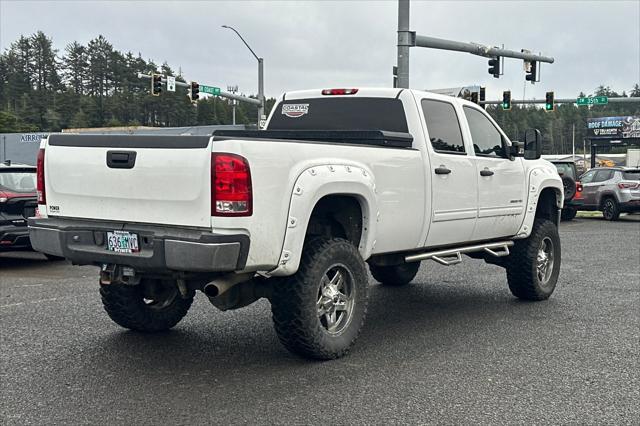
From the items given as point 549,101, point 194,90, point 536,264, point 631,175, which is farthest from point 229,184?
point 549,101

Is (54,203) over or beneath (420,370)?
over

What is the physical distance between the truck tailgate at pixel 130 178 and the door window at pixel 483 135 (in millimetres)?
3424

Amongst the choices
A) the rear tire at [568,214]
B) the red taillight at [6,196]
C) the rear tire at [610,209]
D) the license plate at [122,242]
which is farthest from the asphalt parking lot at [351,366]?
the rear tire at [610,209]

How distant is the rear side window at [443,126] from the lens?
6.59 meters

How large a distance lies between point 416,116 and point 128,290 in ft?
9.29

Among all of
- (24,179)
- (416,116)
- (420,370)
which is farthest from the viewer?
(24,179)

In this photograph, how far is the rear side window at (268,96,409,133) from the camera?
21.6ft

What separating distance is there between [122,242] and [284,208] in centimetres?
108

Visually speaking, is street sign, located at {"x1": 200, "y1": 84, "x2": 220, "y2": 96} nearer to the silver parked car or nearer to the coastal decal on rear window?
the silver parked car

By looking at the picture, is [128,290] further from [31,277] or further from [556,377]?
[31,277]

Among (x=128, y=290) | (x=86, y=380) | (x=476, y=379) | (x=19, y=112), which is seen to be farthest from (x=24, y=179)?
(x=19, y=112)

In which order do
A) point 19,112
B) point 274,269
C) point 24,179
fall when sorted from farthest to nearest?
1. point 19,112
2. point 24,179
3. point 274,269

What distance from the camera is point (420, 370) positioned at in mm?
5180

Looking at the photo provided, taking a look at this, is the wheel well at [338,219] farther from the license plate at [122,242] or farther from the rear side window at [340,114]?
the license plate at [122,242]
